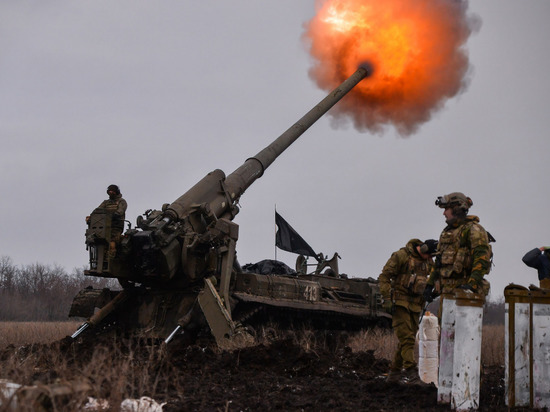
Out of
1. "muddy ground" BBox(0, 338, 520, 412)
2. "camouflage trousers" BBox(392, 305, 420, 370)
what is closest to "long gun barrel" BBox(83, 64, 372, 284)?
"muddy ground" BBox(0, 338, 520, 412)

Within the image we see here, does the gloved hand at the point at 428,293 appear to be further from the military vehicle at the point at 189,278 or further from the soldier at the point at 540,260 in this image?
the military vehicle at the point at 189,278

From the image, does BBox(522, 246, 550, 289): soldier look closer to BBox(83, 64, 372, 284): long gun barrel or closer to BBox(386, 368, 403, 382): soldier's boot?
BBox(386, 368, 403, 382): soldier's boot

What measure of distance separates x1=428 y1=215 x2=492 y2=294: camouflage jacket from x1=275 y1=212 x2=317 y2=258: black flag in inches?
413

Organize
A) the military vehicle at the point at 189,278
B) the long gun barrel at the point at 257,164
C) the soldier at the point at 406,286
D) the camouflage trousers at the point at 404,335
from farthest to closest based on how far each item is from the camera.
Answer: the long gun barrel at the point at 257,164
the military vehicle at the point at 189,278
the soldier at the point at 406,286
the camouflage trousers at the point at 404,335

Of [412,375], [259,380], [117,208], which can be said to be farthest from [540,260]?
[117,208]

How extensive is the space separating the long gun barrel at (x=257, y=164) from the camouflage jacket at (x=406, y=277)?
14.0 feet

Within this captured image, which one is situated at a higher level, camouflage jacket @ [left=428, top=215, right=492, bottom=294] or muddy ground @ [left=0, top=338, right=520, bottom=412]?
camouflage jacket @ [left=428, top=215, right=492, bottom=294]

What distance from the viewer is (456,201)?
26.8 feet

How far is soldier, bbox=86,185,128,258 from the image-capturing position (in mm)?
12047

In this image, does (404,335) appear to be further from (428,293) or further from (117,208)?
(117,208)

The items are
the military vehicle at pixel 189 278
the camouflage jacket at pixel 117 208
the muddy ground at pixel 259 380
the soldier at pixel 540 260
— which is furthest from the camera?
the camouflage jacket at pixel 117 208

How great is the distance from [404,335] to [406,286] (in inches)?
24.6

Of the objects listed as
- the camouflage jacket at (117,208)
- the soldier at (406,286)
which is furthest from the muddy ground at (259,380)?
the camouflage jacket at (117,208)

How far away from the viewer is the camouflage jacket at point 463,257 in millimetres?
7707
